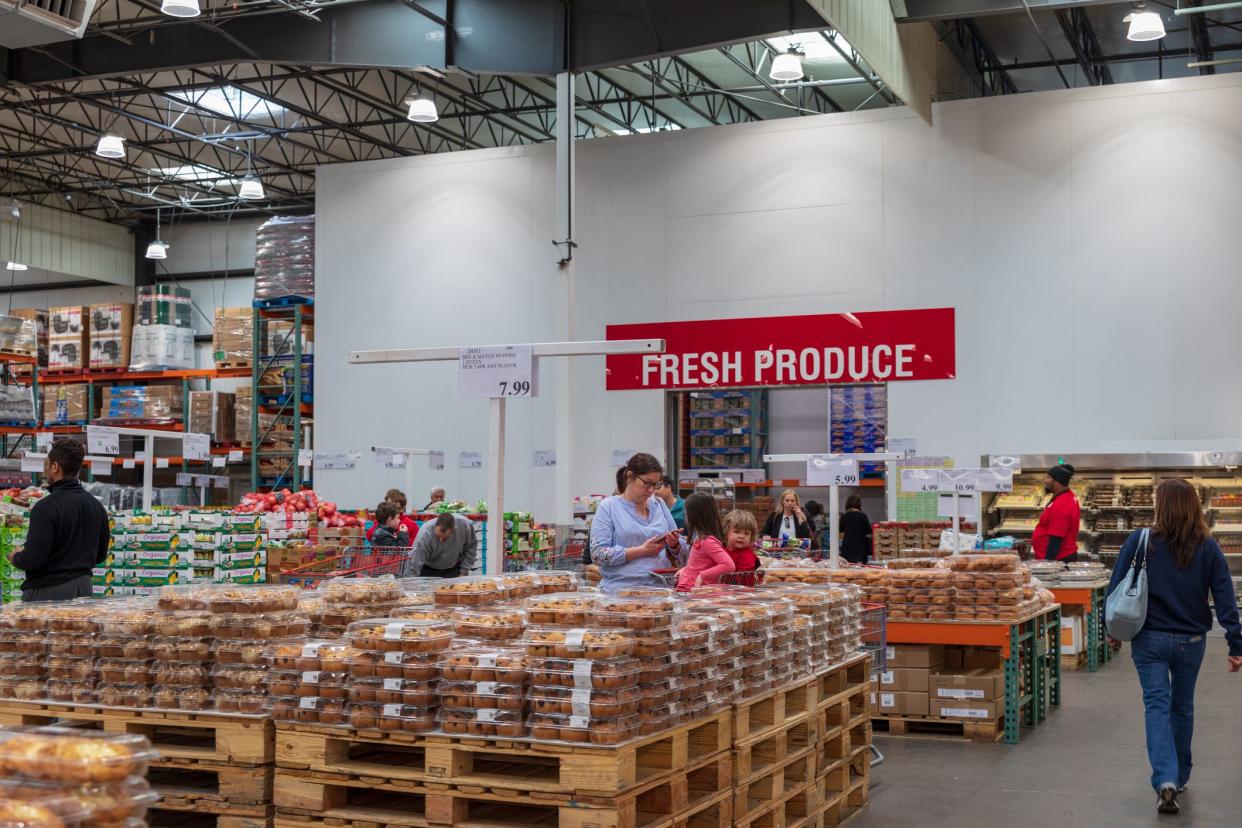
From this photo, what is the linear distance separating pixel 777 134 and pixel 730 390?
12.5 feet

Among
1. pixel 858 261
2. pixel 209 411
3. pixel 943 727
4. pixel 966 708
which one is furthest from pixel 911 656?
pixel 209 411

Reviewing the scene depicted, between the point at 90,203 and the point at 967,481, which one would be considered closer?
the point at 967,481

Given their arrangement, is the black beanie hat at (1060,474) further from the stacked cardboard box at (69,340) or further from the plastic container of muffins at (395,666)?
the stacked cardboard box at (69,340)

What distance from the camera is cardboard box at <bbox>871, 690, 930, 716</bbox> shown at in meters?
8.40

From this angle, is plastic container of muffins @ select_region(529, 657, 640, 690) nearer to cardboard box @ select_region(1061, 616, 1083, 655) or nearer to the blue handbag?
the blue handbag

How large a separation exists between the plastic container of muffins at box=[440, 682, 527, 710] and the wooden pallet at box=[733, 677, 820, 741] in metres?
1.02

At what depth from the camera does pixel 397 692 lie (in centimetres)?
427

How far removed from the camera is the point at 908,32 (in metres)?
15.6

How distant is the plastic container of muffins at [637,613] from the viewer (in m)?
4.44

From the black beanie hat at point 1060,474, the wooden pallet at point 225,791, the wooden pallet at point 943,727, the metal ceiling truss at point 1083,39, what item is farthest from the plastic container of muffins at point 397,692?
the metal ceiling truss at point 1083,39

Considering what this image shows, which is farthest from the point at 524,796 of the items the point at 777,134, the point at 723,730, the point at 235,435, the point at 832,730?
the point at 235,435

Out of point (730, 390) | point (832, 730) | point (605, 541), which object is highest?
point (730, 390)

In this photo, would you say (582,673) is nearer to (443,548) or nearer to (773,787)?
(773,787)

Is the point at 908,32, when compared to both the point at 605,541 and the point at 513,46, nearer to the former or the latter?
the point at 513,46
